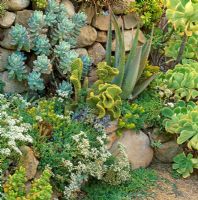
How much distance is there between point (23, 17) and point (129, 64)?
1112mm

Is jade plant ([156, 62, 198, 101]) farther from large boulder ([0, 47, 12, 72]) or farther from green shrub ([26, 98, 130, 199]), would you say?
large boulder ([0, 47, 12, 72])

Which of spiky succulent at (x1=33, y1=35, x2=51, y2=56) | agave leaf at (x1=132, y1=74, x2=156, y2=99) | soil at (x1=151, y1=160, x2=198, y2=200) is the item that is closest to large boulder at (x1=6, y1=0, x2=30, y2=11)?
spiky succulent at (x1=33, y1=35, x2=51, y2=56)

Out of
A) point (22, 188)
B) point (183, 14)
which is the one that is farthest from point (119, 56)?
point (22, 188)

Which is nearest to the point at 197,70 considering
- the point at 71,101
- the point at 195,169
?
the point at 195,169

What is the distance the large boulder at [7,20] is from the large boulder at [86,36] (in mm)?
731

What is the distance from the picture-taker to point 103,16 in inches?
215

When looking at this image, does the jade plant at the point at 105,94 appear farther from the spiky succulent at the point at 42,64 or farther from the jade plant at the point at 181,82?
the jade plant at the point at 181,82

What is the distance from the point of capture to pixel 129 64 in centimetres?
523

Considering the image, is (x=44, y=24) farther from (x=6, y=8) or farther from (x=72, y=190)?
(x=72, y=190)

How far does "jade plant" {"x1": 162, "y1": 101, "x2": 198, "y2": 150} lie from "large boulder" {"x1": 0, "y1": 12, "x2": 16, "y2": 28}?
171 cm

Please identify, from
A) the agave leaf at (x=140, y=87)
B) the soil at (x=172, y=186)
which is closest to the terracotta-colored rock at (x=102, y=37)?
the agave leaf at (x=140, y=87)

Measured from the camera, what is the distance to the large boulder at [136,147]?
201 inches

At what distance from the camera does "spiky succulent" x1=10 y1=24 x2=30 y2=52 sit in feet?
15.7

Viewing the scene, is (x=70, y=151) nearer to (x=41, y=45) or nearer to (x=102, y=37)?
(x=41, y=45)
